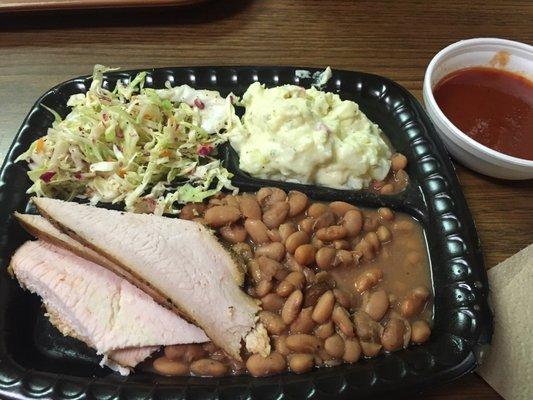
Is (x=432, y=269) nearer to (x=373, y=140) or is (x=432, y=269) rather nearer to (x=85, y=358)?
(x=373, y=140)

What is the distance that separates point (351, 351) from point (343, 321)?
11cm

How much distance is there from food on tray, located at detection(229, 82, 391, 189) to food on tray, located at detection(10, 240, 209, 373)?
2.63 ft

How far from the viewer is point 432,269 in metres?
2.08

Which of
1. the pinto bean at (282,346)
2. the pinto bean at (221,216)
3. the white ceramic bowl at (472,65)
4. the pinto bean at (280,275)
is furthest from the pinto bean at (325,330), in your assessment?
the white ceramic bowl at (472,65)

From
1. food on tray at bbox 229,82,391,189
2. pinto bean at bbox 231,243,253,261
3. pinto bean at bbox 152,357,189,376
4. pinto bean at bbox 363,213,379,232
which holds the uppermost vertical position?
food on tray at bbox 229,82,391,189

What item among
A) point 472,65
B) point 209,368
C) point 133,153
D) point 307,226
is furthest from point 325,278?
point 472,65

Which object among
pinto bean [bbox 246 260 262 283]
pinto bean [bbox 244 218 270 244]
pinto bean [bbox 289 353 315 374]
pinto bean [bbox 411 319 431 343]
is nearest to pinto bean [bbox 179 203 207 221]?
pinto bean [bbox 244 218 270 244]

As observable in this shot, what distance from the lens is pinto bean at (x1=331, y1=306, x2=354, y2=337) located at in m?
1.83

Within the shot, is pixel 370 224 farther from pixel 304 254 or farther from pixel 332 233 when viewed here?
pixel 304 254

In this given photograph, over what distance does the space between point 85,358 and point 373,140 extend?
5.13 feet

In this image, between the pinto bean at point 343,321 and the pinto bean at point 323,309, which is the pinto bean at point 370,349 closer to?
the pinto bean at point 343,321

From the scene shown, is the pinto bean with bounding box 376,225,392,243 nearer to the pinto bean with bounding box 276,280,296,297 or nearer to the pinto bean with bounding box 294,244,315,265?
the pinto bean with bounding box 294,244,315,265

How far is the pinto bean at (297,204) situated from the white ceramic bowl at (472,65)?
777 mm

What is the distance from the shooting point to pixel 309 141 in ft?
7.22
